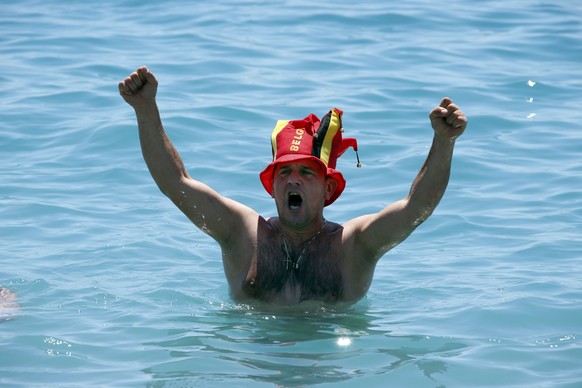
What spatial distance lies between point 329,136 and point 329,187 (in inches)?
11.7

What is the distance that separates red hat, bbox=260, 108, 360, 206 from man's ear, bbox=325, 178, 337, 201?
2 centimetres

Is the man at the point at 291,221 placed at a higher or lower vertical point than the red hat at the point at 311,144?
lower

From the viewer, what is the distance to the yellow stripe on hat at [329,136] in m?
6.23

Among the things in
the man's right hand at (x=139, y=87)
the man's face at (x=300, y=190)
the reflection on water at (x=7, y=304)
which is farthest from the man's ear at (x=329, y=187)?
the reflection on water at (x=7, y=304)

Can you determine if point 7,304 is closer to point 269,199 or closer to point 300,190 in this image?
point 300,190

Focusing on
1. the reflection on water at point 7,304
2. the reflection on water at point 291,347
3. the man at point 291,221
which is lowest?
the reflection on water at point 291,347

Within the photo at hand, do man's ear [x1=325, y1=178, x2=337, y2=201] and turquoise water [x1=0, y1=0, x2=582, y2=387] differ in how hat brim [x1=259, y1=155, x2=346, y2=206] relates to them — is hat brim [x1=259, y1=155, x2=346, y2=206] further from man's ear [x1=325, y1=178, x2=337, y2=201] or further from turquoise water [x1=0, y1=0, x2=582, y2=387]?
turquoise water [x1=0, y1=0, x2=582, y2=387]

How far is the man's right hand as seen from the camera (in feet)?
19.6

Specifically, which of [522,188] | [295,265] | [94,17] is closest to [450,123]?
[295,265]

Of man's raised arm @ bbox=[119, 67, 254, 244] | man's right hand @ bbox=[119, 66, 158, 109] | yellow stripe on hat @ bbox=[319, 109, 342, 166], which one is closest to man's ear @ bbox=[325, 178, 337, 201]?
yellow stripe on hat @ bbox=[319, 109, 342, 166]

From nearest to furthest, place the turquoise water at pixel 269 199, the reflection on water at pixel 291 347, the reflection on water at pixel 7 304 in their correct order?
the reflection on water at pixel 291 347, the turquoise water at pixel 269 199, the reflection on water at pixel 7 304

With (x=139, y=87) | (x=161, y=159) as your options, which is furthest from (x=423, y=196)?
(x=139, y=87)

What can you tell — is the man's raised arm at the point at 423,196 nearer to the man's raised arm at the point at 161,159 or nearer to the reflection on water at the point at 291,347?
the reflection on water at the point at 291,347

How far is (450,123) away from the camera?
5.64m
